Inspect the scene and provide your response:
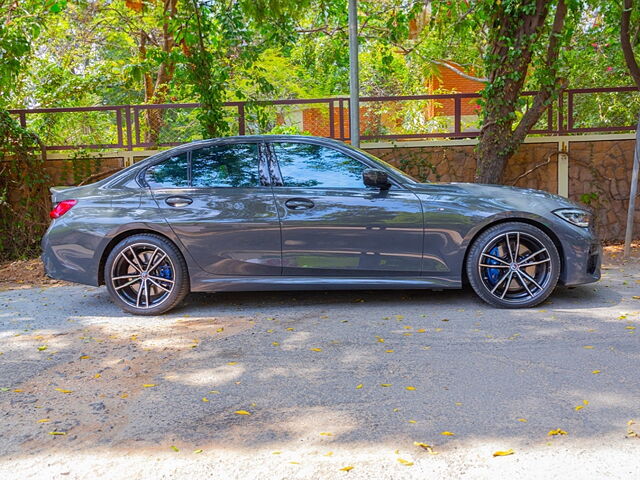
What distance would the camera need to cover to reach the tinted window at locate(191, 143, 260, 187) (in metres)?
6.14

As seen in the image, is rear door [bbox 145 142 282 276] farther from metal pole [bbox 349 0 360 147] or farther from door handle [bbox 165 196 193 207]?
metal pole [bbox 349 0 360 147]

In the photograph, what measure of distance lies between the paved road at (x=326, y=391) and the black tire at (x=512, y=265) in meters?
0.15

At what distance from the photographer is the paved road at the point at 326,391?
298 cm

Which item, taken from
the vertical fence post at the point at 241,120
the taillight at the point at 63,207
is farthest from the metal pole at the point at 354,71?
the taillight at the point at 63,207

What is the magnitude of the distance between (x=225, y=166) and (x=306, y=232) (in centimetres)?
98

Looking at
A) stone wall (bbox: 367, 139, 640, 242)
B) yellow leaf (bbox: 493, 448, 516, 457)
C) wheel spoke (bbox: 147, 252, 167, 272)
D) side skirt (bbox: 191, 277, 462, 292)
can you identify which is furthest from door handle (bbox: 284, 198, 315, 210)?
stone wall (bbox: 367, 139, 640, 242)

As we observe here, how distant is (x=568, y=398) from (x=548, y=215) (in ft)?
8.20

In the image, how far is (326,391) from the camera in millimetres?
3887

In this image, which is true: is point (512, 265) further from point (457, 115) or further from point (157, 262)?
point (457, 115)

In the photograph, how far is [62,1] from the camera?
8.78 m

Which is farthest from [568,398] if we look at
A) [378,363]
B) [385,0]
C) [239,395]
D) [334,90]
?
[334,90]

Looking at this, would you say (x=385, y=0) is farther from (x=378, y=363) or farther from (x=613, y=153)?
(x=378, y=363)

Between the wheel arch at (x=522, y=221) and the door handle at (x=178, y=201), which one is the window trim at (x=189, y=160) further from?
the wheel arch at (x=522, y=221)

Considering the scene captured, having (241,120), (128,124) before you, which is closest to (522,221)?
(241,120)
